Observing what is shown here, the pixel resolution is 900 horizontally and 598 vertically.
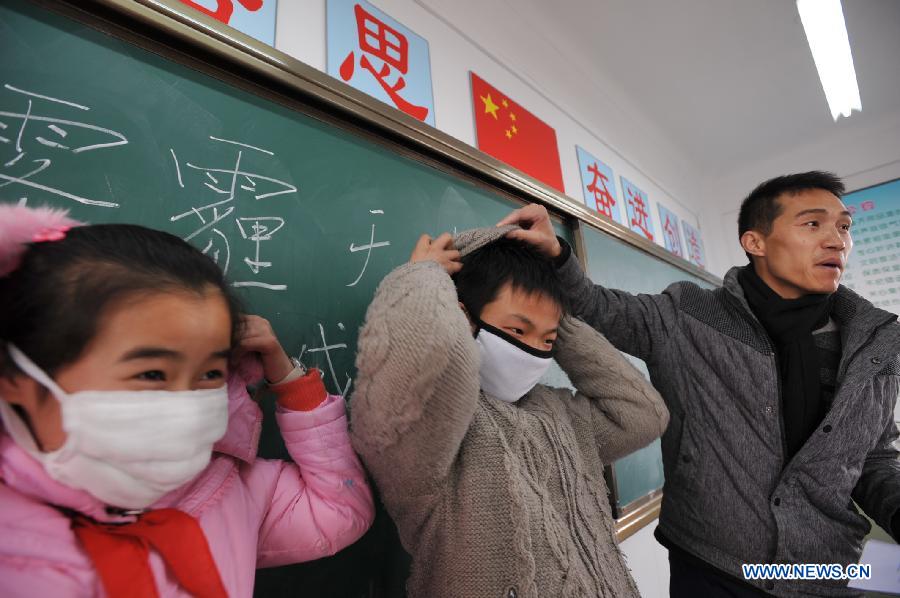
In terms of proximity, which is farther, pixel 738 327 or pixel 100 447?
pixel 738 327

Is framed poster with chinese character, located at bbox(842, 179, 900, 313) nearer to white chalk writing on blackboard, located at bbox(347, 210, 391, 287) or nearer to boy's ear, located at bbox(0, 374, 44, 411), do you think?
white chalk writing on blackboard, located at bbox(347, 210, 391, 287)

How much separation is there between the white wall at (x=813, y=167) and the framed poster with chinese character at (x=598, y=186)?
2.02 m

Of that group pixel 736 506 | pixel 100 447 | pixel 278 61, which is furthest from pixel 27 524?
pixel 736 506

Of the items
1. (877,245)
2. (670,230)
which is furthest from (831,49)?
(877,245)

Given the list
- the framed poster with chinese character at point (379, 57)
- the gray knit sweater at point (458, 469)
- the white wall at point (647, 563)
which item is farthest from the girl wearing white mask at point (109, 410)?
the white wall at point (647, 563)

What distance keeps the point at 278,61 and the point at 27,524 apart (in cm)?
88

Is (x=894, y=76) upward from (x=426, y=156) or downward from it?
upward

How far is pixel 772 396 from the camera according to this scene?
3.45 ft

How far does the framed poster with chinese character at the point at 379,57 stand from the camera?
42.4 inches

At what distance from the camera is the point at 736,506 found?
105 centimetres

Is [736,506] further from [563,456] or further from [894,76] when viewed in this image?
[894,76]

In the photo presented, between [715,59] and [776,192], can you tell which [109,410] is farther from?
[715,59]

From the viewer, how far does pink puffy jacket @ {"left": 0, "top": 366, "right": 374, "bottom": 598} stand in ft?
1.23

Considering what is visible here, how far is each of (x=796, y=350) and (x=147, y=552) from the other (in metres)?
1.50
